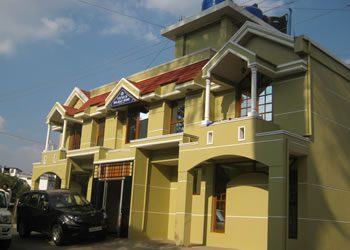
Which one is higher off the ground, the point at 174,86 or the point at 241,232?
the point at 174,86

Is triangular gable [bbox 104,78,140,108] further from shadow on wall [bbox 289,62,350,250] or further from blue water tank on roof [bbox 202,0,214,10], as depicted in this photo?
shadow on wall [bbox 289,62,350,250]

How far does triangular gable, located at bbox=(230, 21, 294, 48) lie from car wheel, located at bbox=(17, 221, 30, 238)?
11870mm

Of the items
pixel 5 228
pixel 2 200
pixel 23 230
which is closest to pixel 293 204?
pixel 5 228

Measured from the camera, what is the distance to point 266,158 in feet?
40.7

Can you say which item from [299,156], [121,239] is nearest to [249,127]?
[299,156]

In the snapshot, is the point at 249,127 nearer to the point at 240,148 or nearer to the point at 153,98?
the point at 240,148

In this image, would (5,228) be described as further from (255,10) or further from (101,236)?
(255,10)

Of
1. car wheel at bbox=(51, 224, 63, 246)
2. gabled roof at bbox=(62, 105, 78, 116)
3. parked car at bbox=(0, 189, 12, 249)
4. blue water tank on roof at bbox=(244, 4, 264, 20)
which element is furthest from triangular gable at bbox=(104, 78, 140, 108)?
parked car at bbox=(0, 189, 12, 249)

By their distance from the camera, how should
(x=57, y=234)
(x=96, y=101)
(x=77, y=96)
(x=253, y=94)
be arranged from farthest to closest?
(x=77, y=96) < (x=96, y=101) < (x=57, y=234) < (x=253, y=94)

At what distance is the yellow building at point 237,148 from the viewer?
516 inches

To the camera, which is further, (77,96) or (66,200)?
(77,96)

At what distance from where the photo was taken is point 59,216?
14.8 metres

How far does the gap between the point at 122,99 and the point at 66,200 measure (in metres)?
6.54

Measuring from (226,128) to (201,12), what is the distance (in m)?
10.3
